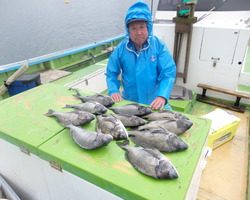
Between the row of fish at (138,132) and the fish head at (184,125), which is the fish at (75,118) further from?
the fish head at (184,125)

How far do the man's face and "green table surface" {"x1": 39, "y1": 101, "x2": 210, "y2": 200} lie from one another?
968 mm

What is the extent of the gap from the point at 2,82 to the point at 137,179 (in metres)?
3.03

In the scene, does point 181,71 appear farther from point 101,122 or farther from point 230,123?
point 101,122

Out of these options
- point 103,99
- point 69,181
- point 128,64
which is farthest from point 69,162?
point 128,64

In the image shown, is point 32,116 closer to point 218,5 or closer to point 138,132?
point 138,132

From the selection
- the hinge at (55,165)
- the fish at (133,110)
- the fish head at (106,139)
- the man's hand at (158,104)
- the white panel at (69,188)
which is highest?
the fish head at (106,139)

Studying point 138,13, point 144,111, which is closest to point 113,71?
point 138,13

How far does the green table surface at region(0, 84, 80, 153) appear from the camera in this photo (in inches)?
43.6

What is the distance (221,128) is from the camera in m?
2.30

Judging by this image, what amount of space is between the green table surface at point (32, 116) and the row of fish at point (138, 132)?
0.08 m

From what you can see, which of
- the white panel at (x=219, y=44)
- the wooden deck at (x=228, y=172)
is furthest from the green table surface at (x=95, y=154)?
the white panel at (x=219, y=44)

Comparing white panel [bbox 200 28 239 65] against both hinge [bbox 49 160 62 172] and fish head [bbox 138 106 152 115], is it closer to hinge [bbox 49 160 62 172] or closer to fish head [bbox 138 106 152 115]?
fish head [bbox 138 106 152 115]

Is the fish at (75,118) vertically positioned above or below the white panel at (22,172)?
above

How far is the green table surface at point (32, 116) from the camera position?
111cm
